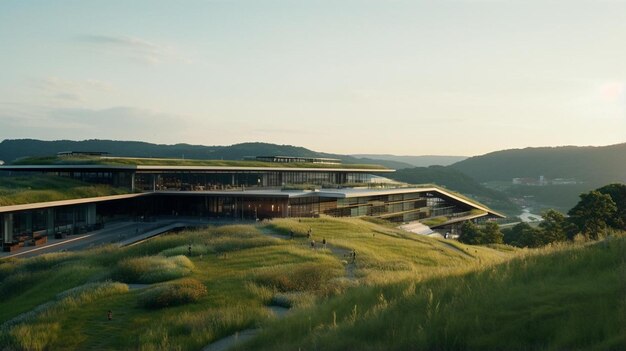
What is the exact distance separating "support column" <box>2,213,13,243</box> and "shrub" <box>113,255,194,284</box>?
27.7 meters

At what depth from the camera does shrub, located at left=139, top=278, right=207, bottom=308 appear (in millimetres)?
16625

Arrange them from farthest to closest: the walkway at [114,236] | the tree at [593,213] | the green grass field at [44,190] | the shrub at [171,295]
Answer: the tree at [593,213]
the green grass field at [44,190]
the walkway at [114,236]
the shrub at [171,295]

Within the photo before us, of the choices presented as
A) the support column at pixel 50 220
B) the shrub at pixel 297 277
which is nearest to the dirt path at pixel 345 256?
the shrub at pixel 297 277

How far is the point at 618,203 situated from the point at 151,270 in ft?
189

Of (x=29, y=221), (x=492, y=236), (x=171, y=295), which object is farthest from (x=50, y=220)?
(x=492, y=236)

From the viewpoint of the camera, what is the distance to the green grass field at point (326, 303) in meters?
9.38

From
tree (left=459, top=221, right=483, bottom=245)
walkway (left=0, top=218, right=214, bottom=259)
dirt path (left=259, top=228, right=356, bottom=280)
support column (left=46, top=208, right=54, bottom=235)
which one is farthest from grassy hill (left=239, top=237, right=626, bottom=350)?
tree (left=459, top=221, right=483, bottom=245)

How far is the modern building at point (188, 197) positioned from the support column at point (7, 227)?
28 cm

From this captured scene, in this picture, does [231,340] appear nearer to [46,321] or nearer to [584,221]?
[46,321]

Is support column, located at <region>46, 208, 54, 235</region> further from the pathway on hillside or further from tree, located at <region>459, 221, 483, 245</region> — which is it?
tree, located at <region>459, 221, 483, 245</region>

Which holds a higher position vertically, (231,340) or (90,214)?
(231,340)

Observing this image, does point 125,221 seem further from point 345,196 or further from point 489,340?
point 489,340

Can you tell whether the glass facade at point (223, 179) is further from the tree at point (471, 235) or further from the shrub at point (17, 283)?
the shrub at point (17, 283)

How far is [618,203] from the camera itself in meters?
60.0
